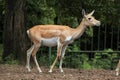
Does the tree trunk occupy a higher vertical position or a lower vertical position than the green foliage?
higher

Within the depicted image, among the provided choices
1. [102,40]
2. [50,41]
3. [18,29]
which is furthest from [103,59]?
[50,41]

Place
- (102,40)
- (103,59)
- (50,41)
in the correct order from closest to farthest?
(50,41) < (103,59) < (102,40)

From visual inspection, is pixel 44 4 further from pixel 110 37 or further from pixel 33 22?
pixel 110 37

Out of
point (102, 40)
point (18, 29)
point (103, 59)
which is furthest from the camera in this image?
point (102, 40)

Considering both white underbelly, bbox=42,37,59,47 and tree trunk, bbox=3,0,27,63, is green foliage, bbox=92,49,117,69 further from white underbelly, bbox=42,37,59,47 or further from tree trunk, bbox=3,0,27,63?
white underbelly, bbox=42,37,59,47

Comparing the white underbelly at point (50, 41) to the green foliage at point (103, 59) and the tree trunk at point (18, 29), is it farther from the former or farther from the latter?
the green foliage at point (103, 59)

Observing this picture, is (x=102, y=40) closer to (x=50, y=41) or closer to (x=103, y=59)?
(x=103, y=59)

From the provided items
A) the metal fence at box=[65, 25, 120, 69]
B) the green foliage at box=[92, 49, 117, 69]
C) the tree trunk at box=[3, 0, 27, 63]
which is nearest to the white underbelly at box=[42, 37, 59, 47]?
the tree trunk at box=[3, 0, 27, 63]

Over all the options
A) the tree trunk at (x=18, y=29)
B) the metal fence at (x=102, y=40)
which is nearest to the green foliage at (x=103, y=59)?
the metal fence at (x=102, y=40)

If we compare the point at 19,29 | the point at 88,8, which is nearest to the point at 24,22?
the point at 19,29

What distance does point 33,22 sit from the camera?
19.6m

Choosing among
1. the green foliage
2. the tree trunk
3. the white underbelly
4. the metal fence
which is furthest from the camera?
the metal fence

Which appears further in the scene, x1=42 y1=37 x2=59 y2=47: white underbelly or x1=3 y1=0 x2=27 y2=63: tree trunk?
x1=3 y1=0 x2=27 y2=63: tree trunk

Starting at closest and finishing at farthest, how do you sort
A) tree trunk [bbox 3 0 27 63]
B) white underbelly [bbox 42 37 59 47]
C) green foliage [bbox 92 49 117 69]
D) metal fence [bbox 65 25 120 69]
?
1. white underbelly [bbox 42 37 59 47]
2. tree trunk [bbox 3 0 27 63]
3. green foliage [bbox 92 49 117 69]
4. metal fence [bbox 65 25 120 69]
